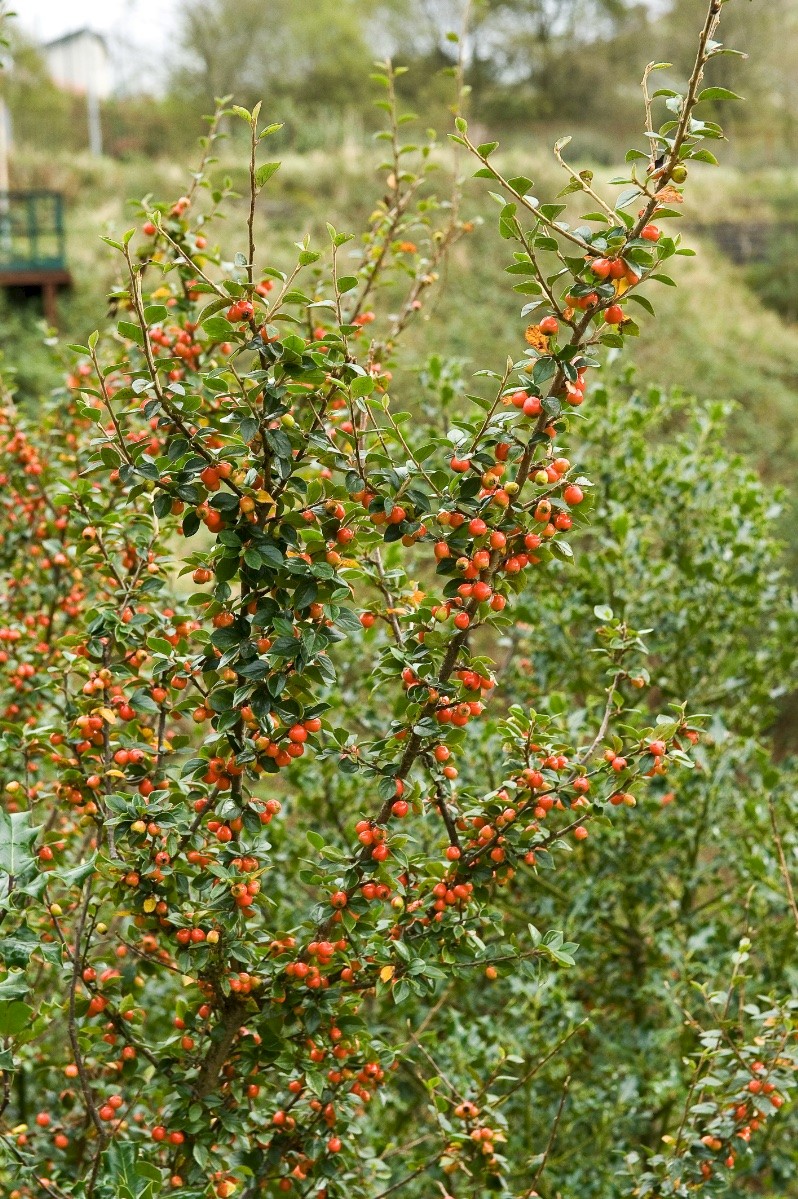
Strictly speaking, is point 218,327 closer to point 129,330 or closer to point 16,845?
point 129,330

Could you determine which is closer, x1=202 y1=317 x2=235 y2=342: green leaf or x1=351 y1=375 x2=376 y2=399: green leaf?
x1=202 y1=317 x2=235 y2=342: green leaf

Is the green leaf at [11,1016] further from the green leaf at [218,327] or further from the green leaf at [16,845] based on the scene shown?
the green leaf at [218,327]

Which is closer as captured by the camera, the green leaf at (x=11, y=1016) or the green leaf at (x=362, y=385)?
the green leaf at (x=11, y=1016)

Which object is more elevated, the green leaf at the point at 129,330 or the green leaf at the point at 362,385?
the green leaf at the point at 129,330

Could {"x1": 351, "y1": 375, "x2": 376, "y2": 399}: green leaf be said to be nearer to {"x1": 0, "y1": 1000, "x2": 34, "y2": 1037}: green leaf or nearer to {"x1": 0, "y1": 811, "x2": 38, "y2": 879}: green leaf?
{"x1": 0, "y1": 811, "x2": 38, "y2": 879}: green leaf

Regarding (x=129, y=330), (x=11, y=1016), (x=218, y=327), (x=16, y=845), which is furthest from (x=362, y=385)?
(x=11, y=1016)

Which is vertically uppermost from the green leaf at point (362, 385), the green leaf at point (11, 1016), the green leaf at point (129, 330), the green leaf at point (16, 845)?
the green leaf at point (129, 330)

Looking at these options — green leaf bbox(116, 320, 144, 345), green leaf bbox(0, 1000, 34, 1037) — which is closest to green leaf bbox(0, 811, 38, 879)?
green leaf bbox(0, 1000, 34, 1037)

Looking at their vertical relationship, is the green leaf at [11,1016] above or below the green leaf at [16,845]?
below

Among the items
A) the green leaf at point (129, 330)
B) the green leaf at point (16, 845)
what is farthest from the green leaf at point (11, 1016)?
the green leaf at point (129, 330)

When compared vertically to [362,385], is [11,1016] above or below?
below

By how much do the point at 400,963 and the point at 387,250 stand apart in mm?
1886

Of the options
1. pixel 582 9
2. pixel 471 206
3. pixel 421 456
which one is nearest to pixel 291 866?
pixel 421 456

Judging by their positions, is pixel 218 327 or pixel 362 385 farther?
pixel 362 385
